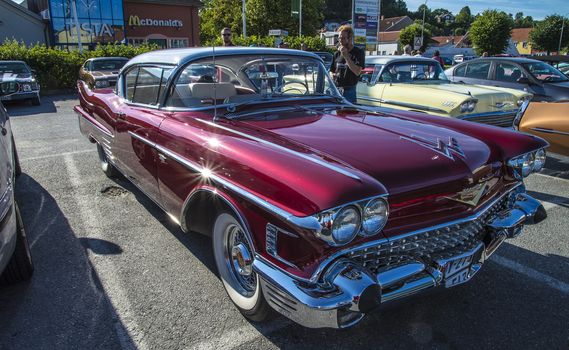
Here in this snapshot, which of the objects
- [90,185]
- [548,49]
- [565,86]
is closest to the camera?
[90,185]

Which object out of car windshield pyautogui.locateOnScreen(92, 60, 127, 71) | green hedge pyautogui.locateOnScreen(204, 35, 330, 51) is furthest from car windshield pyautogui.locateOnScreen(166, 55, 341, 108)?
green hedge pyautogui.locateOnScreen(204, 35, 330, 51)

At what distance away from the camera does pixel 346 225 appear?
197cm

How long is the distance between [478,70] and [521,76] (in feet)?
3.04

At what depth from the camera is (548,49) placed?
187 feet

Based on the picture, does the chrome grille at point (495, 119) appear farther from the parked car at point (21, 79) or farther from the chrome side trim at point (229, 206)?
the parked car at point (21, 79)

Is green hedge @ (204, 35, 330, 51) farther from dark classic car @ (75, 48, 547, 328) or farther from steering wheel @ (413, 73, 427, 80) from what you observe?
dark classic car @ (75, 48, 547, 328)

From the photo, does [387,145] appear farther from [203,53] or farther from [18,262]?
[18,262]

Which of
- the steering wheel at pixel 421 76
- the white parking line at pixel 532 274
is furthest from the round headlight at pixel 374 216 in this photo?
the steering wheel at pixel 421 76

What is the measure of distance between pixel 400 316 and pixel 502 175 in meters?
1.14

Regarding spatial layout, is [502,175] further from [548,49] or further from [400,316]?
[548,49]

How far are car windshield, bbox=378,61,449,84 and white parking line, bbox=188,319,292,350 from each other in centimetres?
568

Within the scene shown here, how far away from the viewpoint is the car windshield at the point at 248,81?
3.32 meters

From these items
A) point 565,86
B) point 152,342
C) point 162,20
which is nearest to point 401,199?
point 152,342

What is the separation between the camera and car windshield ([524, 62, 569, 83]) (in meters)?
8.48
